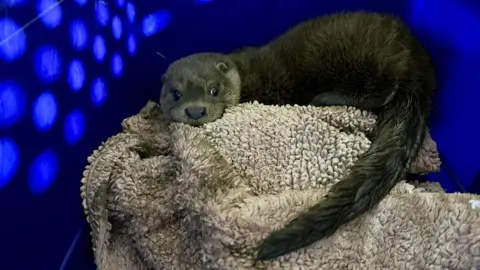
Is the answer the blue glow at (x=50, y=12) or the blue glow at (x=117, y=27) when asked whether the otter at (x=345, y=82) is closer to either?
the blue glow at (x=117, y=27)

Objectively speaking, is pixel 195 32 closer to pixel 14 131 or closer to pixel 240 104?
pixel 240 104

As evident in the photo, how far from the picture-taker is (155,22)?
1541 mm

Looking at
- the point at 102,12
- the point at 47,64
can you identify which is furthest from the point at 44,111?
the point at 102,12

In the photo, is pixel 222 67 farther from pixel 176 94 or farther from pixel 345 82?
pixel 345 82

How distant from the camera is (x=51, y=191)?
1.09 metres

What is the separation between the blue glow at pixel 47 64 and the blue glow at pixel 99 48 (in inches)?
6.4

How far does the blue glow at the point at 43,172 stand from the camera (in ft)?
3.36

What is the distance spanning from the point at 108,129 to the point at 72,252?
305 millimetres

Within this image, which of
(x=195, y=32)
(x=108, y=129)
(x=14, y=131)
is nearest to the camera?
(x=14, y=131)

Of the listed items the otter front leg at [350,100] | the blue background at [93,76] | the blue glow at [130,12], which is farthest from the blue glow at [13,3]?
the otter front leg at [350,100]

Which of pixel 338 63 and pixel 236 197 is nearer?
pixel 236 197

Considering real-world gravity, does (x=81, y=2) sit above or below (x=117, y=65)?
above

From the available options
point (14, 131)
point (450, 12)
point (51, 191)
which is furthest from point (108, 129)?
point (450, 12)

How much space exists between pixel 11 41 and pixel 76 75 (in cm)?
24
